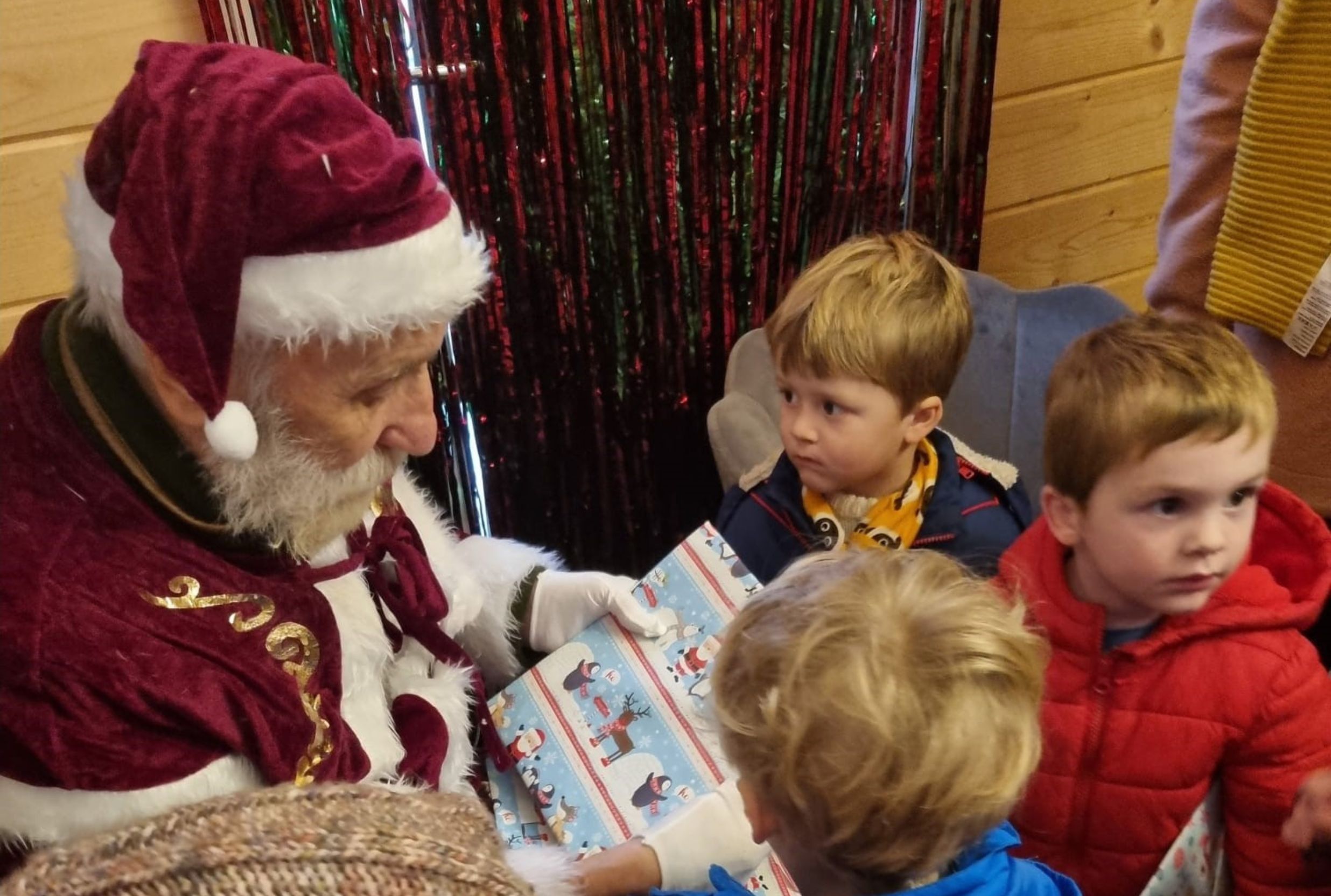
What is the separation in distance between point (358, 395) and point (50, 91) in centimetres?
77

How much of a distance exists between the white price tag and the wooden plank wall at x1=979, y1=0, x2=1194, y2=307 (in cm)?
82

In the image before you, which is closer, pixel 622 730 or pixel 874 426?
pixel 622 730

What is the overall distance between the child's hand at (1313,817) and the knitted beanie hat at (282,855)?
752mm

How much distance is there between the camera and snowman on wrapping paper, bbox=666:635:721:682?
132cm

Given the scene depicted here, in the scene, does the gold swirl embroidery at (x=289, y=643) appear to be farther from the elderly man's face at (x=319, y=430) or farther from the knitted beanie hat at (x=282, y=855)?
the knitted beanie hat at (x=282, y=855)

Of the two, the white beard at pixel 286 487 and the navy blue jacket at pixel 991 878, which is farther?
the white beard at pixel 286 487

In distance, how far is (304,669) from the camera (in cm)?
106

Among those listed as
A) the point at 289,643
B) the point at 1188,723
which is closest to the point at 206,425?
the point at 289,643

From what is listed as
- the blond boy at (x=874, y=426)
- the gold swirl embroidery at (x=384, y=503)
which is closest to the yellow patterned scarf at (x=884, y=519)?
the blond boy at (x=874, y=426)

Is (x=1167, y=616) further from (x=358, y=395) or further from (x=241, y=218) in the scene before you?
(x=241, y=218)

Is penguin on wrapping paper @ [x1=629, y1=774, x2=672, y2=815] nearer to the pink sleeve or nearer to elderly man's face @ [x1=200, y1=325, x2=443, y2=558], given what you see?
elderly man's face @ [x1=200, y1=325, x2=443, y2=558]

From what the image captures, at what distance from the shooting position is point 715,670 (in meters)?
0.92

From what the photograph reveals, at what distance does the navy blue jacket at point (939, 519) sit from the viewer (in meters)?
1.47

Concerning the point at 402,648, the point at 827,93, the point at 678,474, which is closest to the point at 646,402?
the point at 678,474
